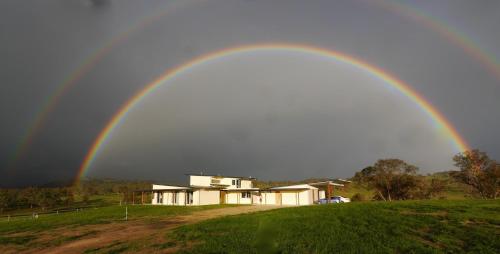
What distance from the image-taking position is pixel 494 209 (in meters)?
21.8

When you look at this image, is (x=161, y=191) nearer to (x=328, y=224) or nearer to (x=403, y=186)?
Result: (x=403, y=186)

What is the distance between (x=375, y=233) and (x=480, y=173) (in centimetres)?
3671

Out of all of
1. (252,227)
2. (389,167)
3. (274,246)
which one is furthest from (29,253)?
(389,167)

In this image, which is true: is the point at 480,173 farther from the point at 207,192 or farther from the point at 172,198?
the point at 172,198

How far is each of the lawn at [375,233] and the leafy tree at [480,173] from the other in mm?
24483

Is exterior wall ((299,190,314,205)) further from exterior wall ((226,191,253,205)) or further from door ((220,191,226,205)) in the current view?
door ((220,191,226,205))

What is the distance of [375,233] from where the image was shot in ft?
54.9

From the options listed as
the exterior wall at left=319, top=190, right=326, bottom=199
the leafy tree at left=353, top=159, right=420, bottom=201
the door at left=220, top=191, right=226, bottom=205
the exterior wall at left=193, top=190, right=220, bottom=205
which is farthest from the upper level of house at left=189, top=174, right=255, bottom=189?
the leafy tree at left=353, top=159, right=420, bottom=201

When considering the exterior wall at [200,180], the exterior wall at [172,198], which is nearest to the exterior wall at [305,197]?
the exterior wall at [200,180]

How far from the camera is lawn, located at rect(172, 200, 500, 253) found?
1427 cm

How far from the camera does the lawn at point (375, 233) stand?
46.8 ft

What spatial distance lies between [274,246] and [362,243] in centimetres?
1476

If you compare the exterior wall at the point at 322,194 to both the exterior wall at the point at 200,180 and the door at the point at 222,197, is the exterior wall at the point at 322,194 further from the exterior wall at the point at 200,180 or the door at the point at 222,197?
the exterior wall at the point at 200,180

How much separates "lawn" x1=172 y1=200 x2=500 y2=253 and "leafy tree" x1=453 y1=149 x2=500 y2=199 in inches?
964
